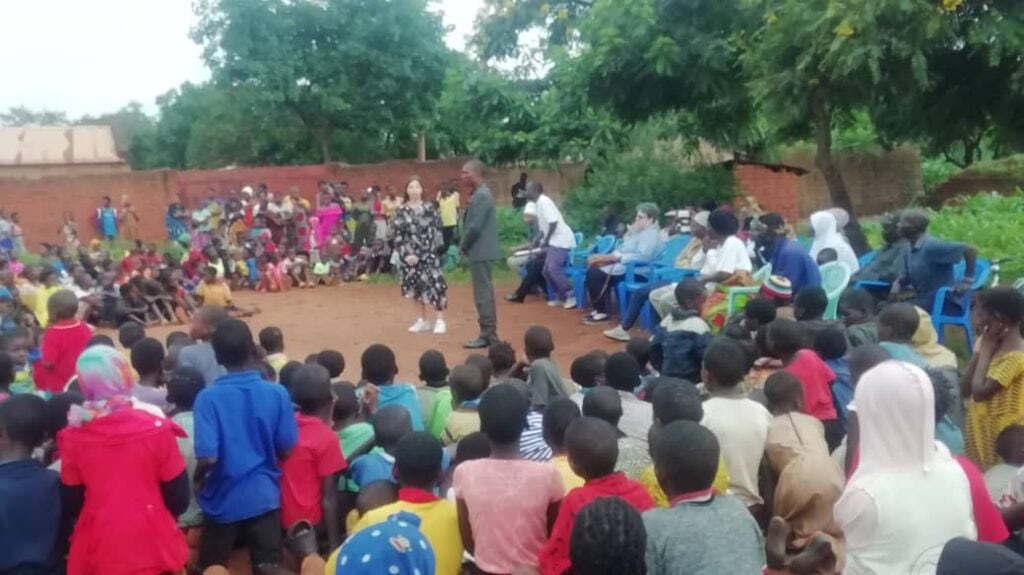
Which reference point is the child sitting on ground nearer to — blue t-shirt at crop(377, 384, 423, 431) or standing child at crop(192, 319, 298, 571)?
blue t-shirt at crop(377, 384, 423, 431)

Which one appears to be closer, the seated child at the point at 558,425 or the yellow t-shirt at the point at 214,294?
the seated child at the point at 558,425

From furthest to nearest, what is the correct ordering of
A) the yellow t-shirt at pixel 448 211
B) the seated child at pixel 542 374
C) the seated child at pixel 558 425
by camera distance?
Answer: 1. the yellow t-shirt at pixel 448 211
2. the seated child at pixel 542 374
3. the seated child at pixel 558 425

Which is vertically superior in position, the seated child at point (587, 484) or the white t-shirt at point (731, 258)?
the white t-shirt at point (731, 258)

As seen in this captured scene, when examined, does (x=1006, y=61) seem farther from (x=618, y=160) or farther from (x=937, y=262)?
(x=618, y=160)

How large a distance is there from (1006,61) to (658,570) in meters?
9.19

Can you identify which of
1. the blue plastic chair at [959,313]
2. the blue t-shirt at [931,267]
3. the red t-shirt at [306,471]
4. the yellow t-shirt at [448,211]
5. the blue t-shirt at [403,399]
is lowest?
the red t-shirt at [306,471]

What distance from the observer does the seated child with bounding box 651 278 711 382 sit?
6094mm

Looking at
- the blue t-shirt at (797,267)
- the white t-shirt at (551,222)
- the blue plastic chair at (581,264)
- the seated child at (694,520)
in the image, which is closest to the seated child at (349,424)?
the seated child at (694,520)

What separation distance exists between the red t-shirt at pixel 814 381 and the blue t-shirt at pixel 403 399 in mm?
1733

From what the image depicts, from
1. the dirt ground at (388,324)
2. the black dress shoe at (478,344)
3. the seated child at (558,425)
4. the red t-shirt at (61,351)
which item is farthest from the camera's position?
the dirt ground at (388,324)

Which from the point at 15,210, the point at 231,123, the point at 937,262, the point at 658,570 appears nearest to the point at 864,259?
the point at 937,262

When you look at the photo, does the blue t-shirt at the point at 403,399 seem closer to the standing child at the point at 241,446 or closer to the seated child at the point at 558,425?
the standing child at the point at 241,446

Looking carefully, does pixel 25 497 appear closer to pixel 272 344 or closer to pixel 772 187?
pixel 272 344

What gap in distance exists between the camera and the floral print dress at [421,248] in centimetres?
960
